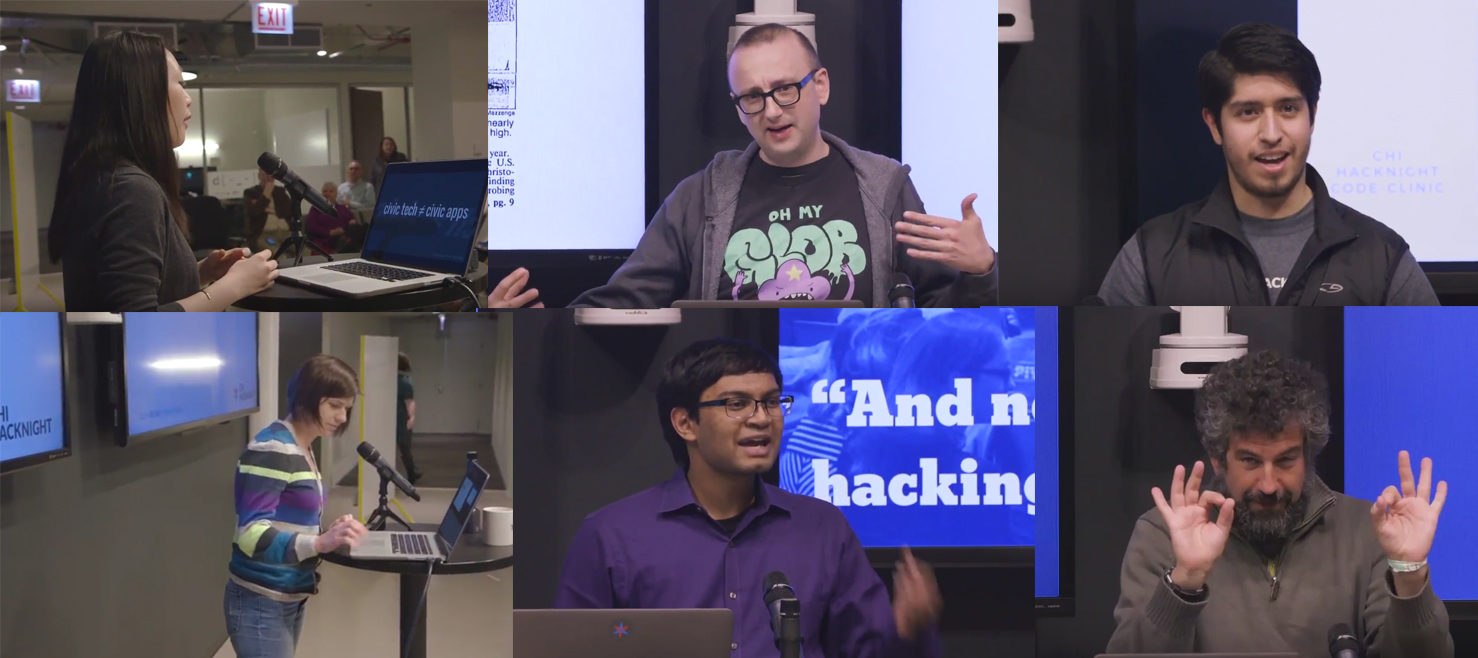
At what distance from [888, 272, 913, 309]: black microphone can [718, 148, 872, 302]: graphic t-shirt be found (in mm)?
53

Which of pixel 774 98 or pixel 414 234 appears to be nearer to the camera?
pixel 414 234

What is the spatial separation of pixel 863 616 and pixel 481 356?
3.24 ft

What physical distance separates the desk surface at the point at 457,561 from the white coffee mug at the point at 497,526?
12 mm

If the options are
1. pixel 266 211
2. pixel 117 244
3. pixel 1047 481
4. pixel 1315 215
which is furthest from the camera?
pixel 1047 481

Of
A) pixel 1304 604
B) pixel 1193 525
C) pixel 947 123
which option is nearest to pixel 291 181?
pixel 947 123

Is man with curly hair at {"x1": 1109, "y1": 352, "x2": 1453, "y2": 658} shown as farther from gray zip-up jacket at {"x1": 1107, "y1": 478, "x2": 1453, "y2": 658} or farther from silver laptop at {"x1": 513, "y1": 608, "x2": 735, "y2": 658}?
silver laptop at {"x1": 513, "y1": 608, "x2": 735, "y2": 658}

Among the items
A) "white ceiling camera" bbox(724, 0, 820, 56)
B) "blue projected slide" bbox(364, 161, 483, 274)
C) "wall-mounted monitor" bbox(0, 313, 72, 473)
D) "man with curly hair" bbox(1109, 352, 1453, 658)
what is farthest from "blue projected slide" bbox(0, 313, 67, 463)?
"man with curly hair" bbox(1109, 352, 1453, 658)

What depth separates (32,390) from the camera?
2197 mm

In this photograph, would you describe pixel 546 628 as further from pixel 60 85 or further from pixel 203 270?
pixel 60 85

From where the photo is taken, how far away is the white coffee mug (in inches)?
96.4

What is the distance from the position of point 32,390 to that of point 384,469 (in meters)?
→ 0.65

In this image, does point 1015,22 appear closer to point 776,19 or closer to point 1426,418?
point 776,19

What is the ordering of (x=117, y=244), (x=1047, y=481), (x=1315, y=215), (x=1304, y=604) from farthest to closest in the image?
1. (x=1047, y=481)
2. (x=1304, y=604)
3. (x=1315, y=215)
4. (x=117, y=244)

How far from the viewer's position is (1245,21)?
252 centimetres
